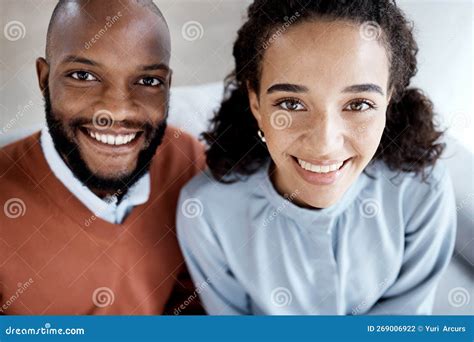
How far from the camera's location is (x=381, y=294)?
47.8 inches

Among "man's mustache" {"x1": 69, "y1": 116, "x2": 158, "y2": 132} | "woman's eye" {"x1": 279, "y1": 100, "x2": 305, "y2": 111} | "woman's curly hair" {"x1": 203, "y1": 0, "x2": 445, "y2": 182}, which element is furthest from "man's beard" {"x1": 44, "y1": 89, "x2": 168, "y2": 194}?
"woman's eye" {"x1": 279, "y1": 100, "x2": 305, "y2": 111}

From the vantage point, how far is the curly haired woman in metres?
1.07

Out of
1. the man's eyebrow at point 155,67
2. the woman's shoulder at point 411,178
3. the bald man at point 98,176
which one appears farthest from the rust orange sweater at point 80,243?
the woman's shoulder at point 411,178

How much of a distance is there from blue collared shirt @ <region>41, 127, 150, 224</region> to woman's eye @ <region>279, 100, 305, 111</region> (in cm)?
28

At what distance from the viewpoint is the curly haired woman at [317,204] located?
1.07 meters

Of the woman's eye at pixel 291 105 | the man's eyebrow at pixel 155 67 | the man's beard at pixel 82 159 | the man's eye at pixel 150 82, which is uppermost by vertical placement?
the woman's eye at pixel 291 105

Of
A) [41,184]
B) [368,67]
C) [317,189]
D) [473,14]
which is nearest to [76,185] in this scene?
[41,184]

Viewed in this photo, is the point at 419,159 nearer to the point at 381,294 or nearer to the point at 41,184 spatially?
the point at 381,294

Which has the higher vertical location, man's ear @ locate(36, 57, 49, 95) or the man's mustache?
man's ear @ locate(36, 57, 49, 95)

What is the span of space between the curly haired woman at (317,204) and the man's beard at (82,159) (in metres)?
0.09

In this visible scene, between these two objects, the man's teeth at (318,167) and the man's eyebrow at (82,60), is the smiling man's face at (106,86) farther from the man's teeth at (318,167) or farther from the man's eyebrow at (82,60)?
the man's teeth at (318,167)

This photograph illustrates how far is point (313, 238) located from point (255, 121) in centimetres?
23

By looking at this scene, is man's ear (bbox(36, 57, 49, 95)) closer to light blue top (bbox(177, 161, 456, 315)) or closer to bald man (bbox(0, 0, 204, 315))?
bald man (bbox(0, 0, 204, 315))

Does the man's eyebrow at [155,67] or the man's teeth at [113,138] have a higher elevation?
the man's eyebrow at [155,67]
